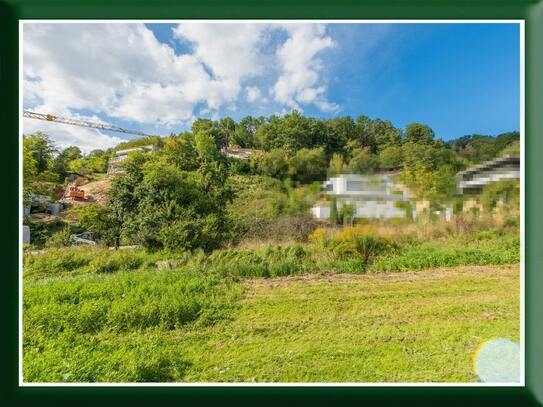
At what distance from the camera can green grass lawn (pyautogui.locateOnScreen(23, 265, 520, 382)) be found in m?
2.08

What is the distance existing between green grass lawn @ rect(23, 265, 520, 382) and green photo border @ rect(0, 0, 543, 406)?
0.94ft

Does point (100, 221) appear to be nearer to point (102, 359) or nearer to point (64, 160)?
point (64, 160)

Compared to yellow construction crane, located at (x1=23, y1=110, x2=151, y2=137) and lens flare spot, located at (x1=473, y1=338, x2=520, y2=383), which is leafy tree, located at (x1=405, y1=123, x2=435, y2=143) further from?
yellow construction crane, located at (x1=23, y1=110, x2=151, y2=137)

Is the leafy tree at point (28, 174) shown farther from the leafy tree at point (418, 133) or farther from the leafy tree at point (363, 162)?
the leafy tree at point (418, 133)

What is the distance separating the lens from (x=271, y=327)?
238 centimetres

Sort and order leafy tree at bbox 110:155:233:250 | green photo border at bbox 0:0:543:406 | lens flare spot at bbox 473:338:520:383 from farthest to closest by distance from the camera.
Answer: leafy tree at bbox 110:155:233:250
lens flare spot at bbox 473:338:520:383
green photo border at bbox 0:0:543:406

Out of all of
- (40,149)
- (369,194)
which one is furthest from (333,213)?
(40,149)

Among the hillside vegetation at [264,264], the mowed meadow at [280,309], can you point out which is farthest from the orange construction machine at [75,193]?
the mowed meadow at [280,309]

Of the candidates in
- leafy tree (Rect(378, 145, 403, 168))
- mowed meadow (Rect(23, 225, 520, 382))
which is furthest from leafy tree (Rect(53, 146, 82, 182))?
leafy tree (Rect(378, 145, 403, 168))

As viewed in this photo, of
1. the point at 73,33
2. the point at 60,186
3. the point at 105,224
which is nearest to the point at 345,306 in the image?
the point at 105,224

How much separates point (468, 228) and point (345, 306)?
145 centimetres

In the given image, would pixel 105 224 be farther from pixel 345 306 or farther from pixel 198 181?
pixel 345 306
